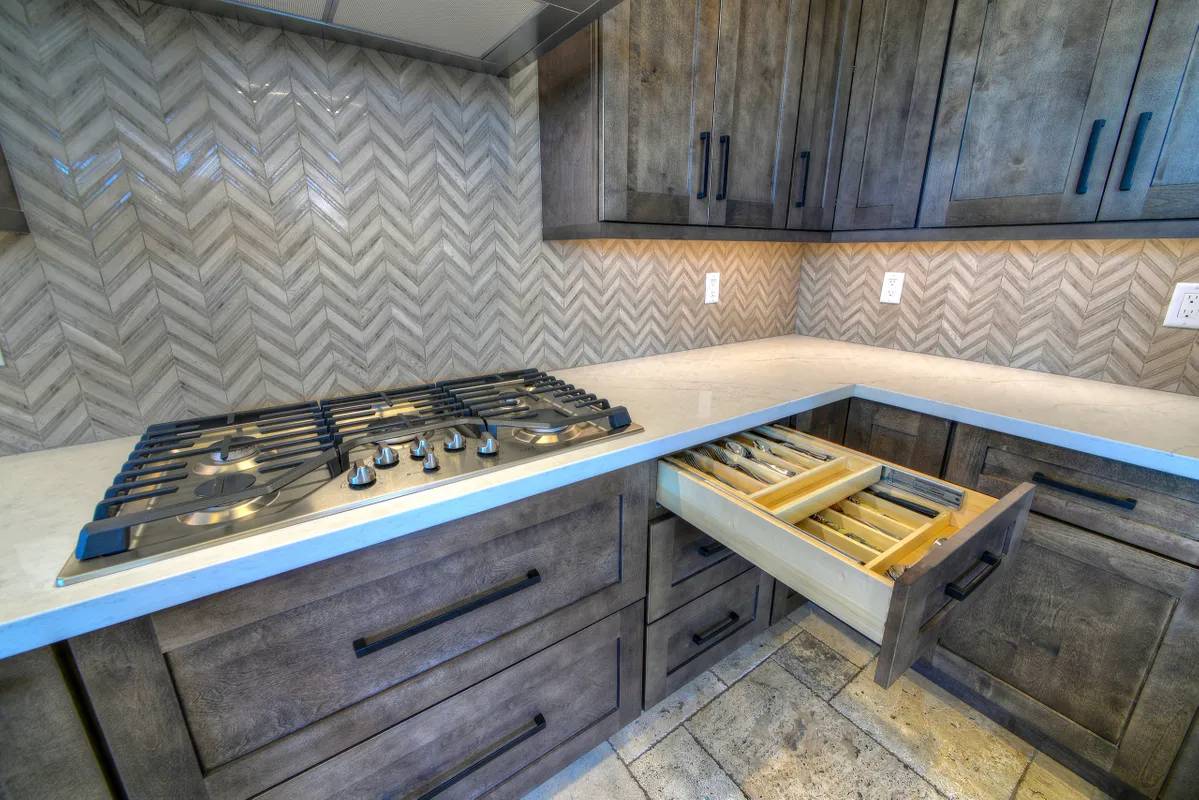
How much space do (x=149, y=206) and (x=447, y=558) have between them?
931 mm

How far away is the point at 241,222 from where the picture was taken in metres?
1.06

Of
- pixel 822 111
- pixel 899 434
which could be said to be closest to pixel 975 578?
pixel 899 434

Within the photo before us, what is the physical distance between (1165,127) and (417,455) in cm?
171

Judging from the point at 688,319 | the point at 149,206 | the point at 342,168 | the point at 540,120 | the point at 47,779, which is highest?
the point at 540,120

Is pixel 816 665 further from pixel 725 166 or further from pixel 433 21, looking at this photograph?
pixel 433 21

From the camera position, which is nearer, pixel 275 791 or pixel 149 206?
pixel 275 791

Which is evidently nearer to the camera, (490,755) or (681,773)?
(490,755)

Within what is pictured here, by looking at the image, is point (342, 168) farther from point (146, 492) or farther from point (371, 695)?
point (371, 695)

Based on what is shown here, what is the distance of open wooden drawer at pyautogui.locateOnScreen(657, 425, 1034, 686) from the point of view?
0.68m

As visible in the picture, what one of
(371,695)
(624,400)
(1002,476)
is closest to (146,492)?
(371,695)

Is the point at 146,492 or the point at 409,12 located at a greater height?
the point at 409,12

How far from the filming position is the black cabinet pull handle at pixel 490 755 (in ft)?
2.96

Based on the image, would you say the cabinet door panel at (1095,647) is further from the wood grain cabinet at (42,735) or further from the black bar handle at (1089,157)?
the wood grain cabinet at (42,735)

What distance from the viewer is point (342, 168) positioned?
1.14 m
